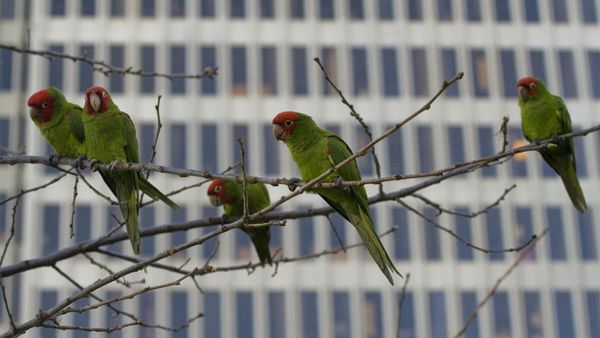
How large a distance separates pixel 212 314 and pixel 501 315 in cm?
1155

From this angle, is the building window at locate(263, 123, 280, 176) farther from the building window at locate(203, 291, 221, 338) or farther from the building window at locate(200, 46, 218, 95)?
the building window at locate(203, 291, 221, 338)

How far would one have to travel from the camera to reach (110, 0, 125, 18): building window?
114ft

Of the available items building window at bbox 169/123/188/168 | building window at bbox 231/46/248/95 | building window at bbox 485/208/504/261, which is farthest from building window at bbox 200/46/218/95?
building window at bbox 485/208/504/261

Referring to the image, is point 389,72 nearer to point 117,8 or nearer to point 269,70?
point 269,70

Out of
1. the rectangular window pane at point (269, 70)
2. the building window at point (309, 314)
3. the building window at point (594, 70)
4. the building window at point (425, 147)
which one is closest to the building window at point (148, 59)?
the rectangular window pane at point (269, 70)

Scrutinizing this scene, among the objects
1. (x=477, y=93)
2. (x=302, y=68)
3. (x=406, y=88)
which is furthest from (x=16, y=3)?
(x=477, y=93)

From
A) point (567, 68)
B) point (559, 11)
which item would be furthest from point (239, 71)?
point (559, 11)

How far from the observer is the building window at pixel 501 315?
3195 cm

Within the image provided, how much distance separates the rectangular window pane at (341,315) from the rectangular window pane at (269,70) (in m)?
9.10

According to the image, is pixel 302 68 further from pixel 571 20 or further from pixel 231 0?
pixel 571 20

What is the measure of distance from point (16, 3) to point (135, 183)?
3280cm

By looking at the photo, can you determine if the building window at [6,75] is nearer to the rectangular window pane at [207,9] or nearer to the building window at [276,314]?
the rectangular window pane at [207,9]

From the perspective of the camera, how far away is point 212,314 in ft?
103

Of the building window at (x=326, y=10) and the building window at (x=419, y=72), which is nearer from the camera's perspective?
the building window at (x=419, y=72)
